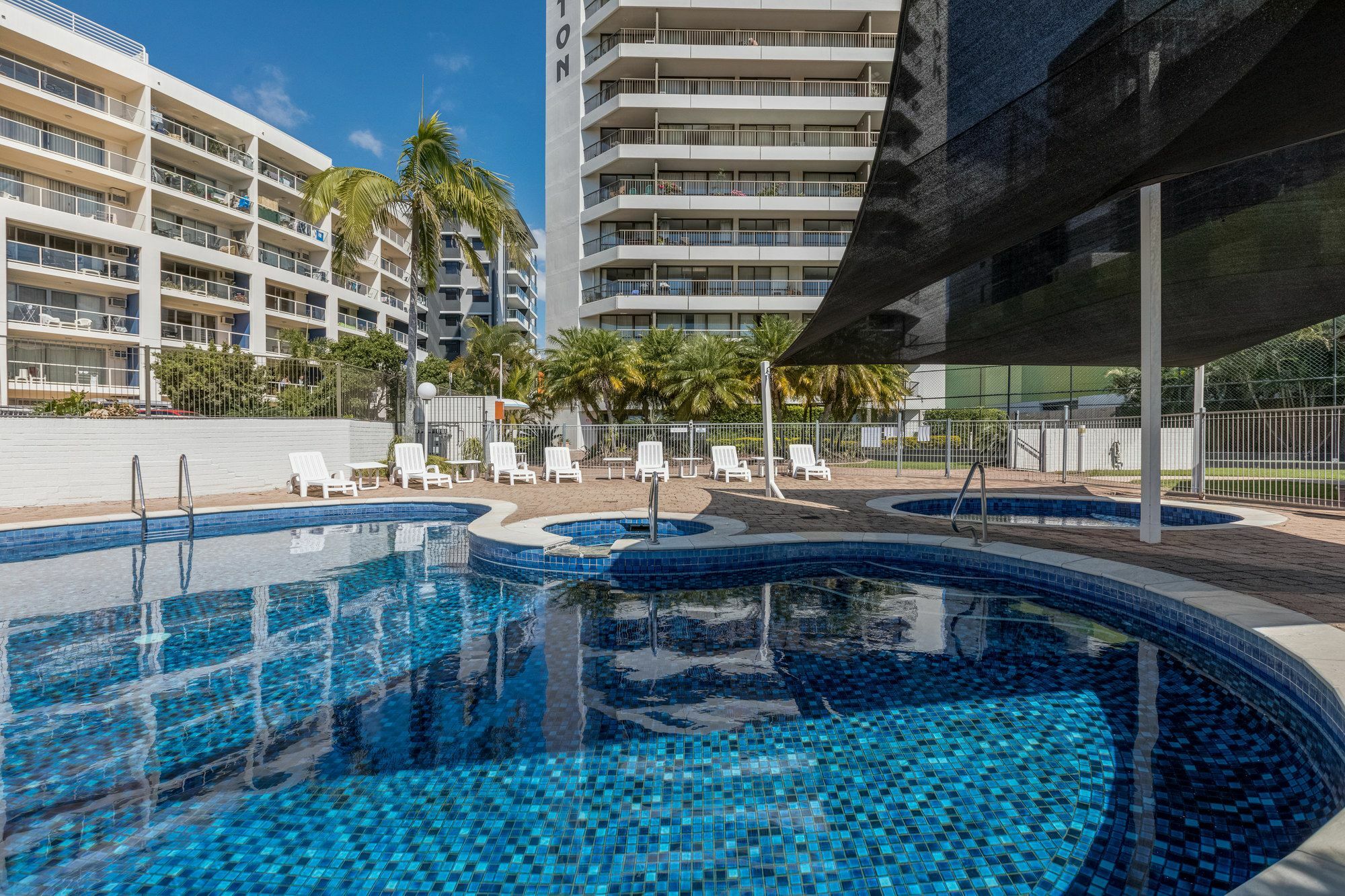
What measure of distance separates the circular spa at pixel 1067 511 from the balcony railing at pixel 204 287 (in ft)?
96.8

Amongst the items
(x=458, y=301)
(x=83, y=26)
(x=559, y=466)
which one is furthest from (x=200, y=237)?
(x=458, y=301)

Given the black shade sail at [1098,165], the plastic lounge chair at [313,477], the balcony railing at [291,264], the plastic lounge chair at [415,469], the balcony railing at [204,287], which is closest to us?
the black shade sail at [1098,165]

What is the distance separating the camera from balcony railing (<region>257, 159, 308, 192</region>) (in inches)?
1284

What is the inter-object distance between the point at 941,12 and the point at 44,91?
33.2 metres

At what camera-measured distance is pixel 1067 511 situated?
11.7m

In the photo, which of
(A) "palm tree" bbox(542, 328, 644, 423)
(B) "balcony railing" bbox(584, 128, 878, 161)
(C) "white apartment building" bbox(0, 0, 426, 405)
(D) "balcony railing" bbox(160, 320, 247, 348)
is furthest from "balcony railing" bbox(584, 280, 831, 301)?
(D) "balcony railing" bbox(160, 320, 247, 348)

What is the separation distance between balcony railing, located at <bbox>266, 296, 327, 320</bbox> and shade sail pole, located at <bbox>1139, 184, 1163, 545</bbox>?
35.0 meters

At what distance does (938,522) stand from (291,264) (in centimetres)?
3501

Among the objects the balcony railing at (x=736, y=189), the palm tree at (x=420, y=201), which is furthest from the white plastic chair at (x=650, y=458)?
the balcony railing at (x=736, y=189)

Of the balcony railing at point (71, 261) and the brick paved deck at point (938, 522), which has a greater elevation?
the balcony railing at point (71, 261)

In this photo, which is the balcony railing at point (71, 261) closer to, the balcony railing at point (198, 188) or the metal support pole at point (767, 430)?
the balcony railing at point (198, 188)

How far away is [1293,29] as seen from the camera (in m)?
2.96

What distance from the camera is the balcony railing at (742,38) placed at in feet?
105

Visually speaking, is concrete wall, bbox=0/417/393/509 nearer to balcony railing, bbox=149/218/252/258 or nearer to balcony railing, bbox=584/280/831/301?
balcony railing, bbox=149/218/252/258
